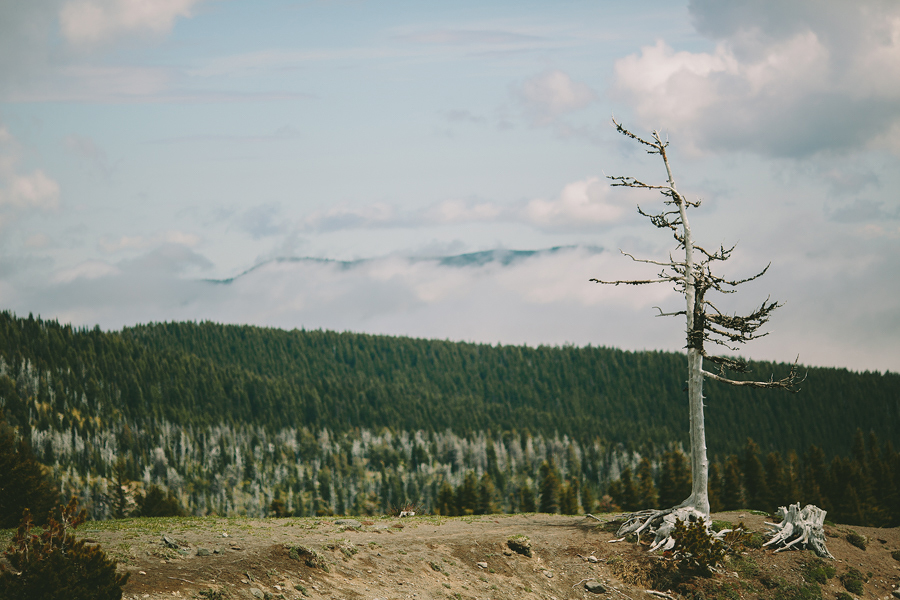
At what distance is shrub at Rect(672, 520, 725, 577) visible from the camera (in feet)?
74.5

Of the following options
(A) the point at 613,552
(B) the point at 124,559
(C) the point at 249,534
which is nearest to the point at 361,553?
(C) the point at 249,534

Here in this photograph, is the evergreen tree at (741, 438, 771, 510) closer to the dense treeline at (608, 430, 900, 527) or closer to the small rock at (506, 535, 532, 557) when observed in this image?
the dense treeline at (608, 430, 900, 527)

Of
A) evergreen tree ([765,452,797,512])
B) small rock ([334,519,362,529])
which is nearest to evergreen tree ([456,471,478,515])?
evergreen tree ([765,452,797,512])

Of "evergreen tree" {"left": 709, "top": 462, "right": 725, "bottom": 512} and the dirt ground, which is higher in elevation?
the dirt ground

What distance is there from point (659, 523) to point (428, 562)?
9374 mm

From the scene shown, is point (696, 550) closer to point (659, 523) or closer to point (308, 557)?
point (659, 523)

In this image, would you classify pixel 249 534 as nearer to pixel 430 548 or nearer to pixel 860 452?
pixel 430 548

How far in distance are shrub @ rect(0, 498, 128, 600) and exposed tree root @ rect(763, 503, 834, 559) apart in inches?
864

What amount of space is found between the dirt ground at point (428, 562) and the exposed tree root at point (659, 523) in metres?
0.54

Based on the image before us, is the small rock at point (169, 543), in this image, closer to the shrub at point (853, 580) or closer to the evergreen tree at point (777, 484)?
the shrub at point (853, 580)

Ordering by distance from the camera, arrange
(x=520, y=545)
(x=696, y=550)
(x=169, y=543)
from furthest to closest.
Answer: (x=520, y=545) → (x=696, y=550) → (x=169, y=543)

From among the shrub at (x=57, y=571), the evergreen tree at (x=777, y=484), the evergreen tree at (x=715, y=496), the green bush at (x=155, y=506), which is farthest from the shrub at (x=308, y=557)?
the evergreen tree at (x=777, y=484)

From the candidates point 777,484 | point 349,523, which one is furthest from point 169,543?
point 777,484

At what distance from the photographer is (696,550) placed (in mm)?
22781
